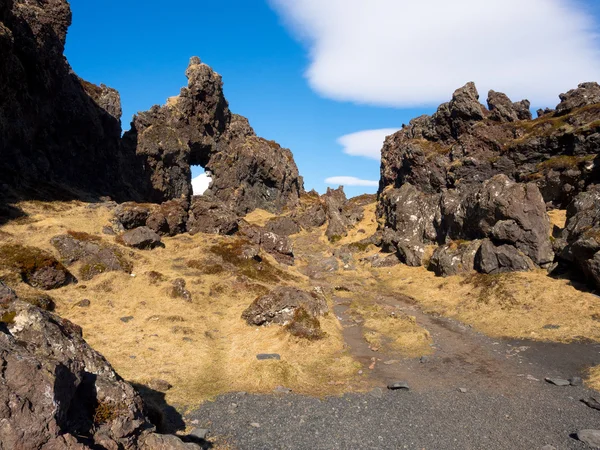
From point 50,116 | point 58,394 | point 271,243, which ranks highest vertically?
point 50,116

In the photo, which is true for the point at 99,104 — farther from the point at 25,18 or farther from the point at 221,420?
the point at 221,420

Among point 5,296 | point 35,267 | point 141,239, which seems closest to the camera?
point 5,296

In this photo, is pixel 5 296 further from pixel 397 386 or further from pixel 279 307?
pixel 279 307

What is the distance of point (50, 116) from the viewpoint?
228 ft

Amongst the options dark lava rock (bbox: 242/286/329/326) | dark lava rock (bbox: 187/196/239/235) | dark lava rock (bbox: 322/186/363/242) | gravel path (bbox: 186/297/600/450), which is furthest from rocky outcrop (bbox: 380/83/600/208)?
dark lava rock (bbox: 242/286/329/326)

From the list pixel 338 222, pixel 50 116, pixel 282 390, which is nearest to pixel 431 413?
pixel 282 390

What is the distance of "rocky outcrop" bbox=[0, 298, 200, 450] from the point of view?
732 cm

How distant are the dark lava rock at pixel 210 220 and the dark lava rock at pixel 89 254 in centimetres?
1566

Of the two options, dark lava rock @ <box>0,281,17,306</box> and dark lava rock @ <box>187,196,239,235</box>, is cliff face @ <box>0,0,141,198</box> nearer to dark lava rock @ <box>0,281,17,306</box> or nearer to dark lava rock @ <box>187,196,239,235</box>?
dark lava rock @ <box>187,196,239,235</box>

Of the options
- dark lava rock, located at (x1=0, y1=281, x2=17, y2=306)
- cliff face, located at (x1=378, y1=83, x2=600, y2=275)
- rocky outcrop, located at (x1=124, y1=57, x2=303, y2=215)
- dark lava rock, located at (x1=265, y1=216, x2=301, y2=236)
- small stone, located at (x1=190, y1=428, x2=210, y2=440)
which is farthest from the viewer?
rocky outcrop, located at (x1=124, y1=57, x2=303, y2=215)

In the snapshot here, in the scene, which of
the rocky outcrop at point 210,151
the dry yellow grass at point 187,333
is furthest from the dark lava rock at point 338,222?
the dry yellow grass at point 187,333

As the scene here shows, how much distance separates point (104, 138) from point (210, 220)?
50.9 metres

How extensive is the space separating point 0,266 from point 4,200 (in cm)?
2206

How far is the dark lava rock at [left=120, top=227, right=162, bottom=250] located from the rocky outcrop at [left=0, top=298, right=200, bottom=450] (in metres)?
31.2
